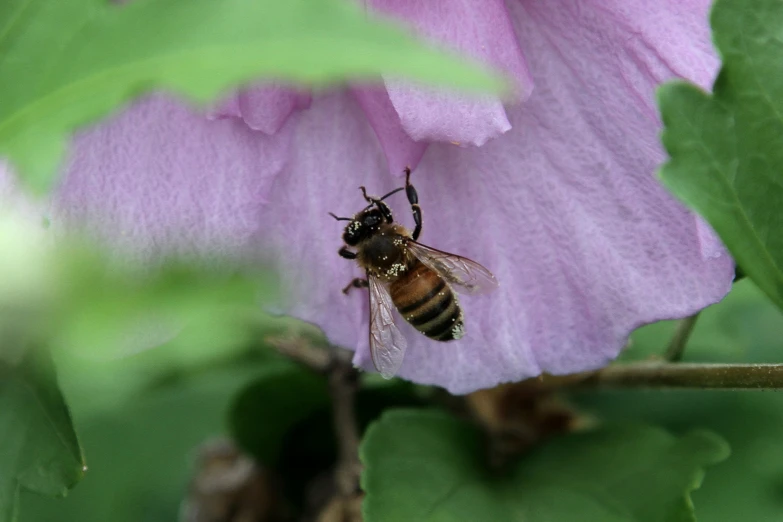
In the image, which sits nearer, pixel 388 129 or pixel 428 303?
pixel 388 129

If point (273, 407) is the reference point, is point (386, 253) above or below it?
above

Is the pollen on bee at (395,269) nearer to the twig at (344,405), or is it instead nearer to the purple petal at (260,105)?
the twig at (344,405)

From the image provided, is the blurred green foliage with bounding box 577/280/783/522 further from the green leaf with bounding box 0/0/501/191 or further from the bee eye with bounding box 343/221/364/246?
the green leaf with bounding box 0/0/501/191

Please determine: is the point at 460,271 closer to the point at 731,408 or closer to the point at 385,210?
the point at 385,210

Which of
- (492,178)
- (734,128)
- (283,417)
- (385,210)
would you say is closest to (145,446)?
(283,417)

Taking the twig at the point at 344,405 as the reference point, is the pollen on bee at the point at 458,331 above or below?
above

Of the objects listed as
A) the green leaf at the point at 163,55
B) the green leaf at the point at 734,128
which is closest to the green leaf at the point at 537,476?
the green leaf at the point at 734,128

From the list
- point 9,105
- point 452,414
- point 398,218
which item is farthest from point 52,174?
point 452,414
